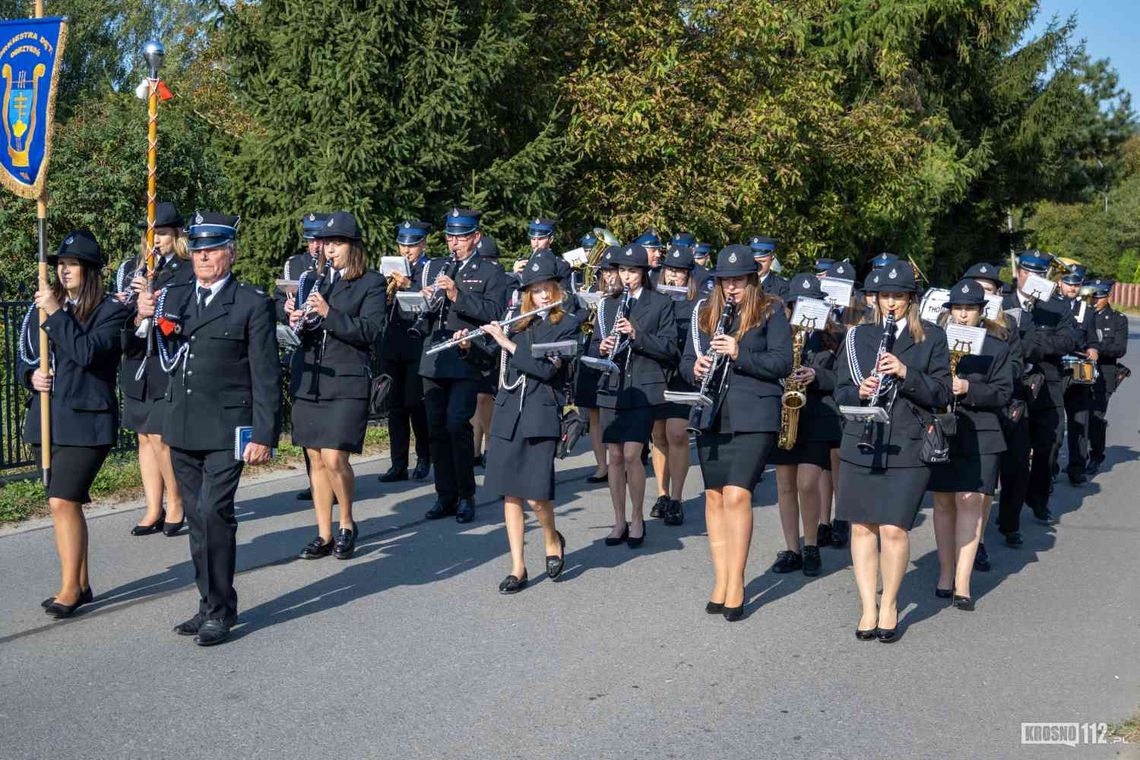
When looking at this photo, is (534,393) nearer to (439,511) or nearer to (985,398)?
(439,511)

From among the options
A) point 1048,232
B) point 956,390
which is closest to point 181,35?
point 956,390

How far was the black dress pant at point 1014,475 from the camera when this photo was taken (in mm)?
9125

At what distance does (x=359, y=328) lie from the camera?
324 inches

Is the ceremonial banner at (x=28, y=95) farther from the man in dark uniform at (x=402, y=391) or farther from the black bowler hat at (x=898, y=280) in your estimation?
the black bowler hat at (x=898, y=280)

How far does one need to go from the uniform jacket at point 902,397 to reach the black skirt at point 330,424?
307cm

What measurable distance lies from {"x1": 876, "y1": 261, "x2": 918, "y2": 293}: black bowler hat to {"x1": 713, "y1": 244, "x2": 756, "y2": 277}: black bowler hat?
0.69 m

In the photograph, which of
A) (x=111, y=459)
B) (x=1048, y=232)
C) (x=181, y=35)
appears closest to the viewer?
(x=111, y=459)

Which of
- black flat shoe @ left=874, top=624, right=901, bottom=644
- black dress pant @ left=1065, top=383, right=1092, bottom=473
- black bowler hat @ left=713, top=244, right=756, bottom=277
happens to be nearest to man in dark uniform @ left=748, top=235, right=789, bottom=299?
black bowler hat @ left=713, top=244, right=756, bottom=277

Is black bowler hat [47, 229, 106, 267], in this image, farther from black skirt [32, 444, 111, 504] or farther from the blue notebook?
the blue notebook

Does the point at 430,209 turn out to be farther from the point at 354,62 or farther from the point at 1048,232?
the point at 1048,232

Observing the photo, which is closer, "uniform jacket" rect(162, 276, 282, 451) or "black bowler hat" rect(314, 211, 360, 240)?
"uniform jacket" rect(162, 276, 282, 451)

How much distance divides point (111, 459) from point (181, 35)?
94.9 feet

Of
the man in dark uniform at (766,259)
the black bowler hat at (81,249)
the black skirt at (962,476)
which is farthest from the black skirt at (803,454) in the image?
the black bowler hat at (81,249)

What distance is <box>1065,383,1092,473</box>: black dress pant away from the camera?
1194 centimetres
